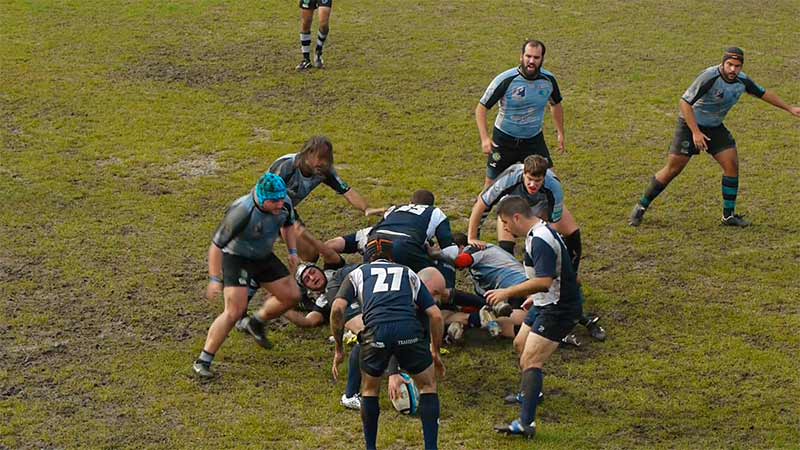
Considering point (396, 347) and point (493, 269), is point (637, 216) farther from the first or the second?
point (396, 347)

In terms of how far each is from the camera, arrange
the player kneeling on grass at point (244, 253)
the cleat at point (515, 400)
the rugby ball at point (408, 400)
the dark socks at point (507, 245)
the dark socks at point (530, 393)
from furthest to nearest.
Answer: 1. the dark socks at point (507, 245)
2. the player kneeling on grass at point (244, 253)
3. the cleat at point (515, 400)
4. the rugby ball at point (408, 400)
5. the dark socks at point (530, 393)

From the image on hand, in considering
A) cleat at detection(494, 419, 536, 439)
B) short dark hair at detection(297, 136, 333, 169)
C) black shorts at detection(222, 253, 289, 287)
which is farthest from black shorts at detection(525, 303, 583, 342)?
short dark hair at detection(297, 136, 333, 169)

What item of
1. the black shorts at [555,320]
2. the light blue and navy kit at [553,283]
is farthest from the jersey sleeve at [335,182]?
the black shorts at [555,320]

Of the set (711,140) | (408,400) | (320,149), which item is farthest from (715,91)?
(408,400)

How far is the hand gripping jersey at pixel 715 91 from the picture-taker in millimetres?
14219

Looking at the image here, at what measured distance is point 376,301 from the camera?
367 inches

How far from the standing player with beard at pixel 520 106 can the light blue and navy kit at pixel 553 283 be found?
345 cm

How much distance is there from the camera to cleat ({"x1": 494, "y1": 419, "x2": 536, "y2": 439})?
980cm

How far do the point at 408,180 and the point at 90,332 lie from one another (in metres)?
5.94

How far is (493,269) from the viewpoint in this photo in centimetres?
1223

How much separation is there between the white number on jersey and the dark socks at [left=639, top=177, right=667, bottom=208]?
647 centimetres

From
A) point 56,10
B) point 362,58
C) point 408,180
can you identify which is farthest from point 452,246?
point 56,10

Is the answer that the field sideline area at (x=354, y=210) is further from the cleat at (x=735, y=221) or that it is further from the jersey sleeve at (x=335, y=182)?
the jersey sleeve at (x=335, y=182)

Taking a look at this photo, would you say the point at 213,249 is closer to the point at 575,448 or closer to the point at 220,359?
the point at 220,359
